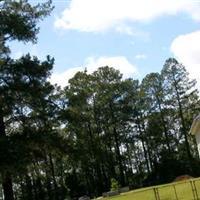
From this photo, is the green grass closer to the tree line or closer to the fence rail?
the fence rail

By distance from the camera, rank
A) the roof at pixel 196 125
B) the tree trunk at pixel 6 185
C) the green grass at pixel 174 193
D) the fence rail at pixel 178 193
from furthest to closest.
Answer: the roof at pixel 196 125 < the green grass at pixel 174 193 < the tree trunk at pixel 6 185 < the fence rail at pixel 178 193

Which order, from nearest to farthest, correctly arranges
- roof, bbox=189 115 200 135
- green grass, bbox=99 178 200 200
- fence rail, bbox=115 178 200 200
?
fence rail, bbox=115 178 200 200 < green grass, bbox=99 178 200 200 < roof, bbox=189 115 200 135

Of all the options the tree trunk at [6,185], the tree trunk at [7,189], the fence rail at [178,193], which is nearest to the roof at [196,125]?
the fence rail at [178,193]

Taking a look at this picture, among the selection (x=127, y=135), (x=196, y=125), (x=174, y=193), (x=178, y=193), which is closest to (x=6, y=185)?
(x=178, y=193)

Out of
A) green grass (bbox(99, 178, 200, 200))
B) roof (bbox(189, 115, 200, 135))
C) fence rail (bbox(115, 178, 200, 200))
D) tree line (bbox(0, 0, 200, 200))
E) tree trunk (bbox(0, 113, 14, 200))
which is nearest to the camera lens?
fence rail (bbox(115, 178, 200, 200))

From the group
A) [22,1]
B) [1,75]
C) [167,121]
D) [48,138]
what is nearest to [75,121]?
[48,138]

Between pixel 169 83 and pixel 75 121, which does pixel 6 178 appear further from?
pixel 169 83

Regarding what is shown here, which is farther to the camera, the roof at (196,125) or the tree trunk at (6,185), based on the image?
the roof at (196,125)

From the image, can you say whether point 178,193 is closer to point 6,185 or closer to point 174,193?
point 174,193

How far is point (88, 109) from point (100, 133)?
4.60 m

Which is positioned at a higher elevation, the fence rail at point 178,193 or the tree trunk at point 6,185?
the tree trunk at point 6,185

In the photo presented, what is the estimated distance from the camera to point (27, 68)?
1130 inches

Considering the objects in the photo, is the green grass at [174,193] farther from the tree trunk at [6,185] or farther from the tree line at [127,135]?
the tree line at [127,135]

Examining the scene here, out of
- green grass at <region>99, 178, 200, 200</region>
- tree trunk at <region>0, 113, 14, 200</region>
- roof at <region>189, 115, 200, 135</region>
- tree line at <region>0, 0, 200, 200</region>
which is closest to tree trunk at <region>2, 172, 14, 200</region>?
tree trunk at <region>0, 113, 14, 200</region>
